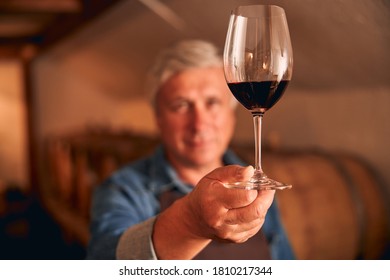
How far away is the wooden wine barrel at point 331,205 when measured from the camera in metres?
0.96

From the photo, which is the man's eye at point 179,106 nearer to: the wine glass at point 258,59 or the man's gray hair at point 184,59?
the man's gray hair at point 184,59

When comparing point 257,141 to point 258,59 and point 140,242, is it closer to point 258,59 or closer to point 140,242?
point 258,59

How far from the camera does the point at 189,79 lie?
0.63m

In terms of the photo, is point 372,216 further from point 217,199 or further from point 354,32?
point 217,199

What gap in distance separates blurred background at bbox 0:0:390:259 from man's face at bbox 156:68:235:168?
122mm

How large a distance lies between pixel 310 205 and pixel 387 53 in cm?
31

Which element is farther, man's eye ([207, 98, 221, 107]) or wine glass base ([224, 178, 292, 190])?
man's eye ([207, 98, 221, 107])

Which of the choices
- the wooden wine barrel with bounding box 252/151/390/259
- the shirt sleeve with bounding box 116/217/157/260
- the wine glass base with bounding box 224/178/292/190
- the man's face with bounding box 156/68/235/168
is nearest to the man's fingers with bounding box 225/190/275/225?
the wine glass base with bounding box 224/178/292/190

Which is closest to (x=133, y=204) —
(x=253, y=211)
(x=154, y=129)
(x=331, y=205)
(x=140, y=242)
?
(x=140, y=242)

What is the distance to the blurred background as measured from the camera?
942 millimetres

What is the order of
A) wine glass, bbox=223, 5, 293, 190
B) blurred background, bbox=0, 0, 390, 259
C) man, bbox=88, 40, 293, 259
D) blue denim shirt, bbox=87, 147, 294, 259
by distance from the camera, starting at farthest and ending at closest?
blurred background, bbox=0, 0, 390, 259 → blue denim shirt, bbox=87, 147, 294, 259 → man, bbox=88, 40, 293, 259 → wine glass, bbox=223, 5, 293, 190

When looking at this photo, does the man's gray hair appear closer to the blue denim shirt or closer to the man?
the man

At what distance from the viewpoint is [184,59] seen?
637 millimetres
